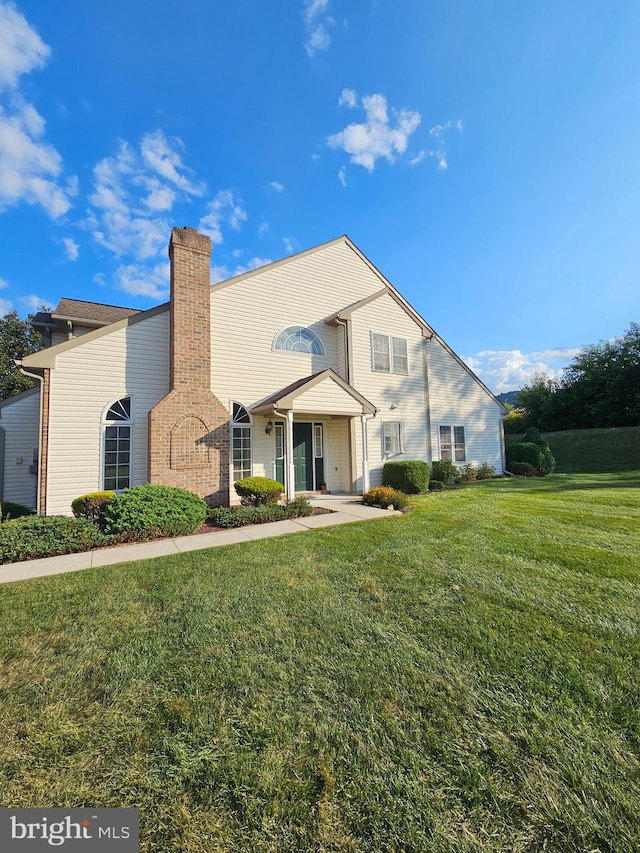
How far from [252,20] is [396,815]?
45.3 ft

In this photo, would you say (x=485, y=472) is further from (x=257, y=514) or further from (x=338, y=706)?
(x=338, y=706)

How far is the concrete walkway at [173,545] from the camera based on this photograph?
526 cm

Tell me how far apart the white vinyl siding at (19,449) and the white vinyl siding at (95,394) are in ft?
10.1

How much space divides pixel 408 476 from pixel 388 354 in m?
4.84

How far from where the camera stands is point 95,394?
29.9 ft

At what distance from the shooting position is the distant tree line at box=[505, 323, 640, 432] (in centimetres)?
2708

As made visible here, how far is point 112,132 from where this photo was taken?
9570mm

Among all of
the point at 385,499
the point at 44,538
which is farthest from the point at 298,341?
the point at 44,538

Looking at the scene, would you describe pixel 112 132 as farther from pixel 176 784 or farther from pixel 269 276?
pixel 176 784

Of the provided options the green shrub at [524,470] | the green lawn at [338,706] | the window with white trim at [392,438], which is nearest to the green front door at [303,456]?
the window with white trim at [392,438]

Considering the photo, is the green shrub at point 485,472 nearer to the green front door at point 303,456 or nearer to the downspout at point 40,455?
the green front door at point 303,456

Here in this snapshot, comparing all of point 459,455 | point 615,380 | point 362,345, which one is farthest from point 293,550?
point 615,380

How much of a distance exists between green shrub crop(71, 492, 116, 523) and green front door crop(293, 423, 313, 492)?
563cm

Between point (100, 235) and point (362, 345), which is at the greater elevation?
point (100, 235)
